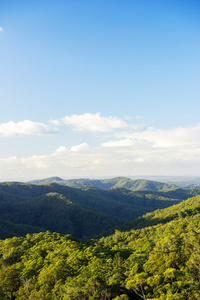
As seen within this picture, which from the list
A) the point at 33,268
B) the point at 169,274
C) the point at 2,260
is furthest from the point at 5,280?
the point at 169,274

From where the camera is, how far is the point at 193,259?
41.9 meters

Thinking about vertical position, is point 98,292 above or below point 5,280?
above

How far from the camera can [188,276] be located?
38656mm

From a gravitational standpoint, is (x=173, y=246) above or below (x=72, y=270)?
above

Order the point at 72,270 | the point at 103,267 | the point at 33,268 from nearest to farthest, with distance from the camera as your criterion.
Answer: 1. the point at 103,267
2. the point at 72,270
3. the point at 33,268

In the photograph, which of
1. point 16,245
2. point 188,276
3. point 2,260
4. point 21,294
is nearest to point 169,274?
point 188,276

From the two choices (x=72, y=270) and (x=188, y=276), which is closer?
(x=188, y=276)

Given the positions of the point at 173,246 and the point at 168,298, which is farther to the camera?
the point at 173,246

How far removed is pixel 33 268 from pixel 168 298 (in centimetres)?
4363

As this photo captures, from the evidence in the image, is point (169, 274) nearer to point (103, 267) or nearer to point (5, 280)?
point (103, 267)

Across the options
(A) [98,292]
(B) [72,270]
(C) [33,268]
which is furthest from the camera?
(C) [33,268]

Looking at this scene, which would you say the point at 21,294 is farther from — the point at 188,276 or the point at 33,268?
the point at 188,276

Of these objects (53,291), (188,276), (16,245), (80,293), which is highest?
(188,276)

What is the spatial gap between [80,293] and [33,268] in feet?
88.0
